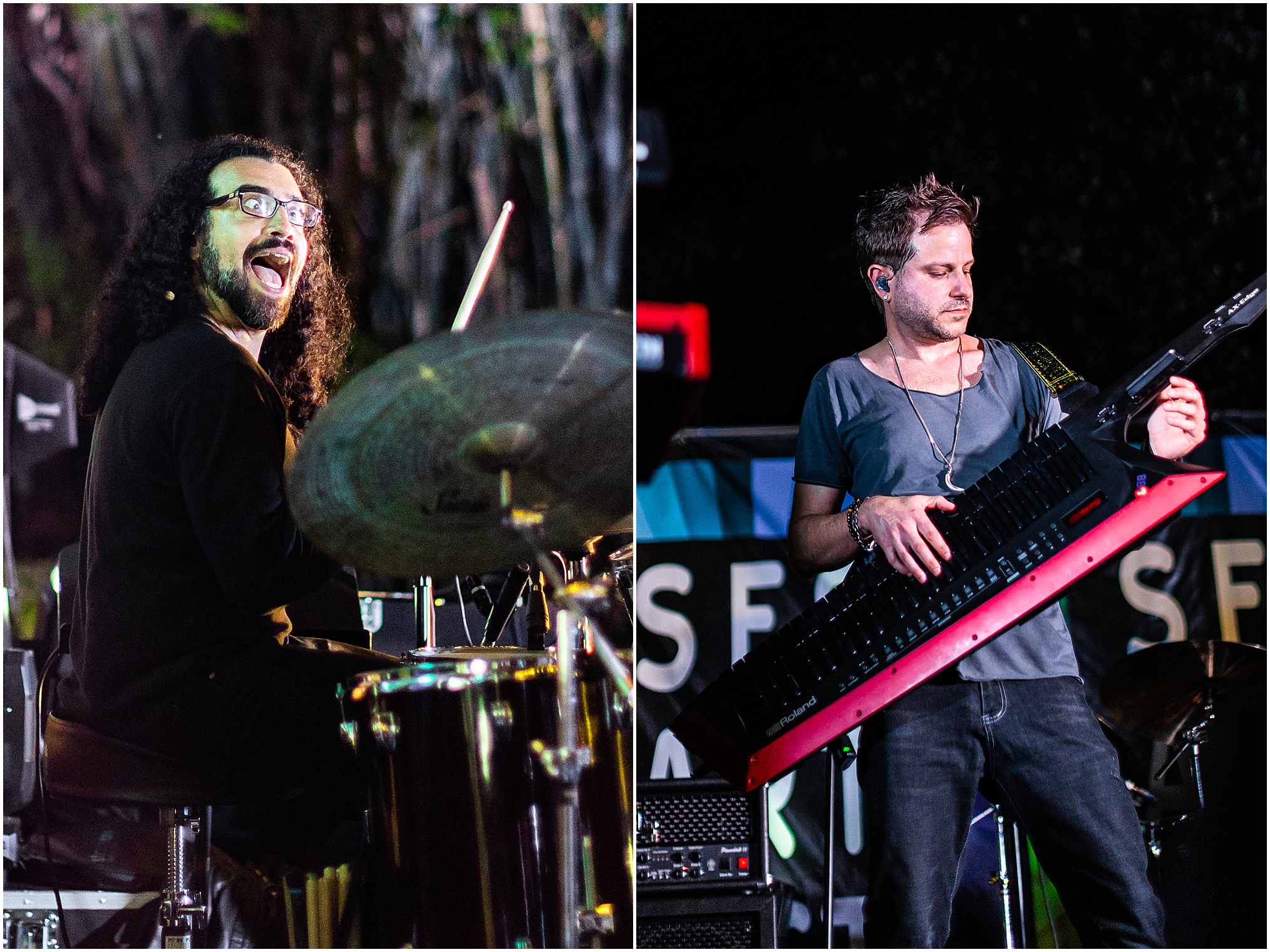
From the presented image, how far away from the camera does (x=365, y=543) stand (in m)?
1.88

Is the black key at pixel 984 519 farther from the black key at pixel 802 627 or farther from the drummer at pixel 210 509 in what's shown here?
the drummer at pixel 210 509

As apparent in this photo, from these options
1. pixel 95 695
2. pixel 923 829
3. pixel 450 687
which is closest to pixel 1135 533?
pixel 923 829

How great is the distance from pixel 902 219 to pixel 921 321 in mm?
230

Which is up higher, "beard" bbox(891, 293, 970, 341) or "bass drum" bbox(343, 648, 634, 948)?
"beard" bbox(891, 293, 970, 341)

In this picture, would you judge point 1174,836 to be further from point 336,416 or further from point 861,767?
point 336,416

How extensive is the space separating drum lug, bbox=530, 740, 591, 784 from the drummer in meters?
0.40

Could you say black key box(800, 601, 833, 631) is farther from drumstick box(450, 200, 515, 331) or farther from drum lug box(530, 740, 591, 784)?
drumstick box(450, 200, 515, 331)

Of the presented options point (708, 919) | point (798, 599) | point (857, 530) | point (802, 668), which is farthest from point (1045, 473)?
point (798, 599)

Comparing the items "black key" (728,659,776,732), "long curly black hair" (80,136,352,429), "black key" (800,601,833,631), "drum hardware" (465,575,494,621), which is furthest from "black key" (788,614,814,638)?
"long curly black hair" (80,136,352,429)

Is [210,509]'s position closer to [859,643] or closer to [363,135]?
[363,135]

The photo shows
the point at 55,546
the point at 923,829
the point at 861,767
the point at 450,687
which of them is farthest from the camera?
the point at 55,546

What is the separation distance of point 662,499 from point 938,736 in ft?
5.09

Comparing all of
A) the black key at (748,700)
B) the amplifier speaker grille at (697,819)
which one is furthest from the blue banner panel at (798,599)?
the black key at (748,700)

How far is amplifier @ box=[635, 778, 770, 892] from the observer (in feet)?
Answer: 8.22
